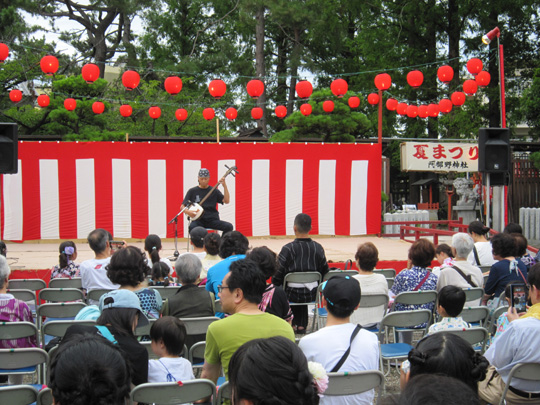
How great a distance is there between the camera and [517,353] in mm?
2623

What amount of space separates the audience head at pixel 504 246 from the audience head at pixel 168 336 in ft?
9.32

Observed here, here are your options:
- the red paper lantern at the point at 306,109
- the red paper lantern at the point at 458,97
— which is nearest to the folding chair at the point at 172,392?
the red paper lantern at the point at 306,109

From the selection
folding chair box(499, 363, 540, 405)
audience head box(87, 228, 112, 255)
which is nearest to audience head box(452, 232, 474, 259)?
folding chair box(499, 363, 540, 405)

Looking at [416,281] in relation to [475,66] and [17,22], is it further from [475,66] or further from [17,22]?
[17,22]

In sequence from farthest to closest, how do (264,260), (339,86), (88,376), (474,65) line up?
(339,86)
(474,65)
(264,260)
(88,376)

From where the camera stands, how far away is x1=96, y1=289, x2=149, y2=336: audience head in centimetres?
259

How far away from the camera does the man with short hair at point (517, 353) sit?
2.60m

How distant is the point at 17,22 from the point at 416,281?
48.4ft

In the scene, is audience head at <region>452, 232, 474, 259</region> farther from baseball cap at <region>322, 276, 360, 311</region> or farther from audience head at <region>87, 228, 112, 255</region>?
audience head at <region>87, 228, 112, 255</region>

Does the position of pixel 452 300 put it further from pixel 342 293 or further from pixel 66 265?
pixel 66 265

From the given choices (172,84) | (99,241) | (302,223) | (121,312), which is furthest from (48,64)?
(121,312)

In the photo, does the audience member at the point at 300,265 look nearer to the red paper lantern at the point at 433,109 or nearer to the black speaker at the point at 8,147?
the black speaker at the point at 8,147

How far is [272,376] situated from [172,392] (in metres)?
1.17

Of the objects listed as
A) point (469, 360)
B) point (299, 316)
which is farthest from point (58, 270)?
point (469, 360)
